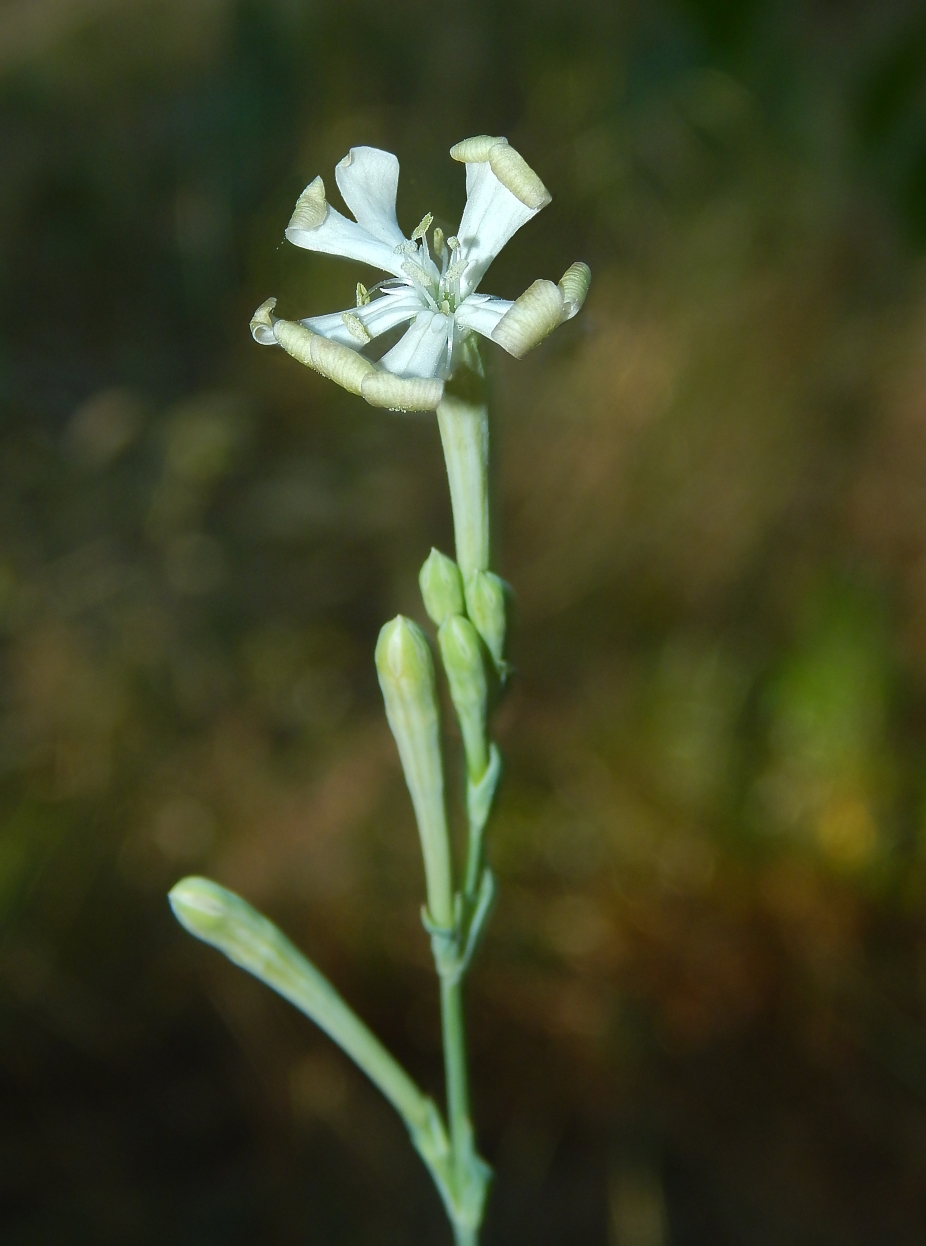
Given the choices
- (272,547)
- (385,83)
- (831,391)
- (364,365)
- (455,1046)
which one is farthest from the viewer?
(385,83)

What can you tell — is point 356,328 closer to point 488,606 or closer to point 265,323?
point 265,323

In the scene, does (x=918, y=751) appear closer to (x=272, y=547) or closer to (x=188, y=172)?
(x=272, y=547)

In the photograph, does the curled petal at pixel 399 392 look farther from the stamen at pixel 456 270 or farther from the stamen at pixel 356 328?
the stamen at pixel 456 270

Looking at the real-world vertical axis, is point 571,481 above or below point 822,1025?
above

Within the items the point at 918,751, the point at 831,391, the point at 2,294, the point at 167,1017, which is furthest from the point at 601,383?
the point at 167,1017

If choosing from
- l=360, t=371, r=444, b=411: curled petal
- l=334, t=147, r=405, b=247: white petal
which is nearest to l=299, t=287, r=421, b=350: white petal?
l=334, t=147, r=405, b=247: white petal

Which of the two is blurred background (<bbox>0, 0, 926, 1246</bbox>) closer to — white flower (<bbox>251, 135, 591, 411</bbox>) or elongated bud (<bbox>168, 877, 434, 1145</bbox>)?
white flower (<bbox>251, 135, 591, 411</bbox>)
